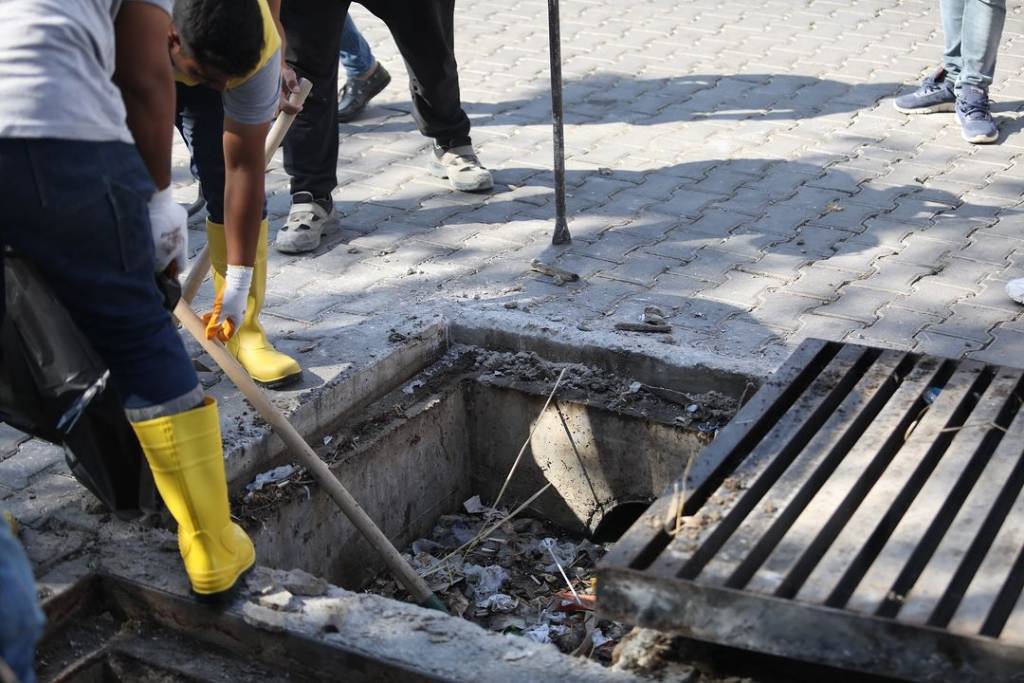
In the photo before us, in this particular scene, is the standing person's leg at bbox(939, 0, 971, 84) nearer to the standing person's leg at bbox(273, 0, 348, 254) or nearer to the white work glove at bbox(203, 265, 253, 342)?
the standing person's leg at bbox(273, 0, 348, 254)

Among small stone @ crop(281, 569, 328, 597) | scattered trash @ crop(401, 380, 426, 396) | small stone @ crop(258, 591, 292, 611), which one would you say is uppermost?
small stone @ crop(258, 591, 292, 611)

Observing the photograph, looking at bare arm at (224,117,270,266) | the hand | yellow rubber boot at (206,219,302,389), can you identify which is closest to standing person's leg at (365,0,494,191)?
the hand

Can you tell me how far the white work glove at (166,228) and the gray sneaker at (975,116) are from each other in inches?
164

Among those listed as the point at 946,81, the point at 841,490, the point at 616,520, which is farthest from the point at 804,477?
A: the point at 946,81

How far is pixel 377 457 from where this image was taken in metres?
3.90

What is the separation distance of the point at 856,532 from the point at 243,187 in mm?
1839

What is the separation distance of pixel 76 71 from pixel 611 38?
17.9ft

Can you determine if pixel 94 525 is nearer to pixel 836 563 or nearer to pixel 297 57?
pixel 836 563

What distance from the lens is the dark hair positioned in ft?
9.84

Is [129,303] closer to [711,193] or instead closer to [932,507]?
[932,507]

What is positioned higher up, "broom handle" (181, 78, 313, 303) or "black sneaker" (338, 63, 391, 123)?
"broom handle" (181, 78, 313, 303)

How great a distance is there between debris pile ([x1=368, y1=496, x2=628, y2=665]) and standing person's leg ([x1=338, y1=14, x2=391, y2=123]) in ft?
9.58

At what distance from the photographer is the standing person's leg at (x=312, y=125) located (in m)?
5.02

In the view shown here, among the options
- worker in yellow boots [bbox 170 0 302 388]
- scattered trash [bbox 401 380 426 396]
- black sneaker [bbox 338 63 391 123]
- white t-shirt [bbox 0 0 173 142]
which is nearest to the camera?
white t-shirt [bbox 0 0 173 142]
